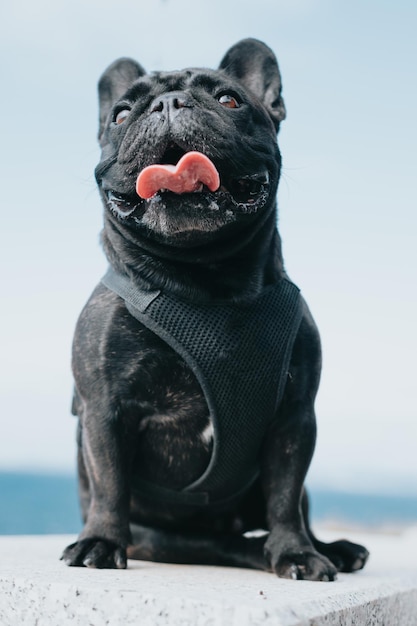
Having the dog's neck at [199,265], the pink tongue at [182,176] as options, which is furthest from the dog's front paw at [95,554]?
the pink tongue at [182,176]

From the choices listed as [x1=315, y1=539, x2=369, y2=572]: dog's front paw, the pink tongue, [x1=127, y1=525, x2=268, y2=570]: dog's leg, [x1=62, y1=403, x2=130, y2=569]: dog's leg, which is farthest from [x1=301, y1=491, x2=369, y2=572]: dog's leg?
the pink tongue

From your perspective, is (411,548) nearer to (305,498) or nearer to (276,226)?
(305,498)

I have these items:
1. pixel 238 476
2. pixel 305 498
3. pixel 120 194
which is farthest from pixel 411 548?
pixel 120 194

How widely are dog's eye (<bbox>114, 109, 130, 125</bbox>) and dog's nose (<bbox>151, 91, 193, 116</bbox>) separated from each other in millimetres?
189

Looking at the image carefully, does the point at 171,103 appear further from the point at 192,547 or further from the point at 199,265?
the point at 192,547

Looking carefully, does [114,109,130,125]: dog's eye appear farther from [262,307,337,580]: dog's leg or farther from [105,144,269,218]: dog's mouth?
[262,307,337,580]: dog's leg

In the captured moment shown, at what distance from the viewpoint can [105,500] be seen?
8.34 ft

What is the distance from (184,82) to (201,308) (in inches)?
28.4

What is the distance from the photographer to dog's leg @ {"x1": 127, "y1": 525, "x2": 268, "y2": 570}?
2768mm

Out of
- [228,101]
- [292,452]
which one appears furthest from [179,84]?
[292,452]

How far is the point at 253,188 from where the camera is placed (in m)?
2.55

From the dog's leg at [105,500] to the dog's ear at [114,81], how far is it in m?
1.20

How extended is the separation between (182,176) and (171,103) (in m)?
0.26

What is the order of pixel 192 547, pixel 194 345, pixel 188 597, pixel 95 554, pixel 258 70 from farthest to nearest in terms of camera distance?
pixel 258 70, pixel 192 547, pixel 194 345, pixel 95 554, pixel 188 597
